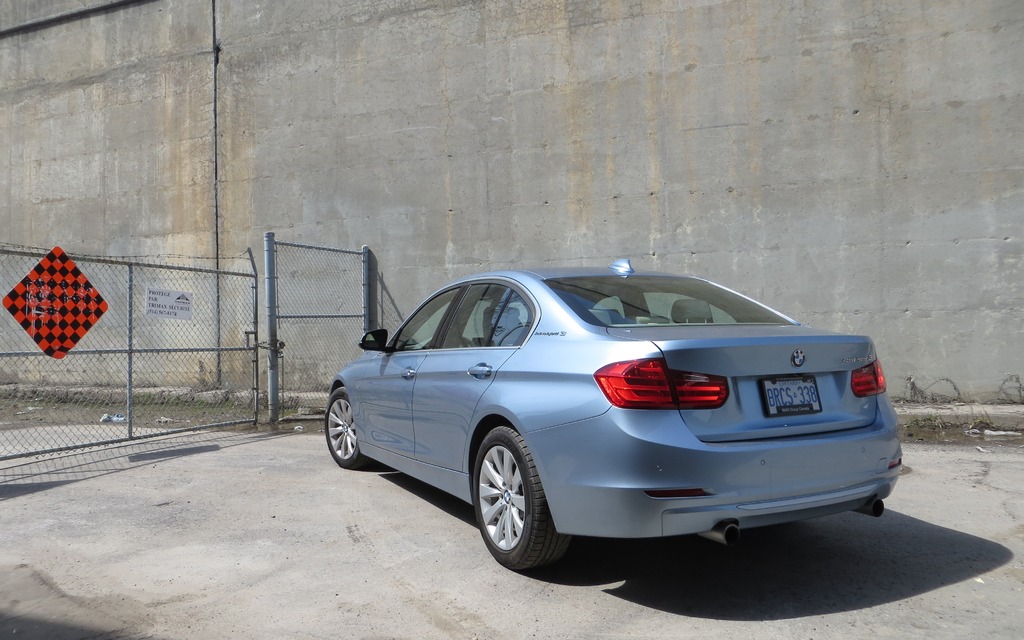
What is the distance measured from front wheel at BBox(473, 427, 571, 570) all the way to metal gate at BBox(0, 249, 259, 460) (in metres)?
5.90

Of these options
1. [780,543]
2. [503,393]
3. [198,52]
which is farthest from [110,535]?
[198,52]

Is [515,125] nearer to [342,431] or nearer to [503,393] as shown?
[342,431]

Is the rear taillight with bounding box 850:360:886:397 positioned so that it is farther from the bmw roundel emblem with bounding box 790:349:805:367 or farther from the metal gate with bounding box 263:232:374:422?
the metal gate with bounding box 263:232:374:422

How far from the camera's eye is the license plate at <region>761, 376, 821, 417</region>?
3488 mm

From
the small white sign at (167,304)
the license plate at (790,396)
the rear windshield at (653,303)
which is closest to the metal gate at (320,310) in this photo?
the small white sign at (167,304)

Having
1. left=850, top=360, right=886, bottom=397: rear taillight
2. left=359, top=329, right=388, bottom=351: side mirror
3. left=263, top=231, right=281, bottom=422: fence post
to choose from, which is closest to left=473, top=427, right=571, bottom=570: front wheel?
left=850, top=360, right=886, bottom=397: rear taillight

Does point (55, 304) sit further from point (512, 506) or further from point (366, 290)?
point (512, 506)

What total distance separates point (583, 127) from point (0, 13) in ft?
38.1

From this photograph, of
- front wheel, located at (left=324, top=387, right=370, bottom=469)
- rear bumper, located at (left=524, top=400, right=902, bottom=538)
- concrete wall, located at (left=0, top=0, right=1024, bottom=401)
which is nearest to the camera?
rear bumper, located at (left=524, top=400, right=902, bottom=538)

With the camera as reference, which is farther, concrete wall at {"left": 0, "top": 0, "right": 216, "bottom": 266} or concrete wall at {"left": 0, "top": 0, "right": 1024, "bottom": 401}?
concrete wall at {"left": 0, "top": 0, "right": 216, "bottom": 266}

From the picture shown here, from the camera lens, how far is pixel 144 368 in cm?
1296

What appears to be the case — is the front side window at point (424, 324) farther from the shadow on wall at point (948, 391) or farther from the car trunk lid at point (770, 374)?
the shadow on wall at point (948, 391)

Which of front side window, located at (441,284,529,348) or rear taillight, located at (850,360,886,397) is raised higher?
front side window, located at (441,284,529,348)

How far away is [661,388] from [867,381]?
3.91 feet
